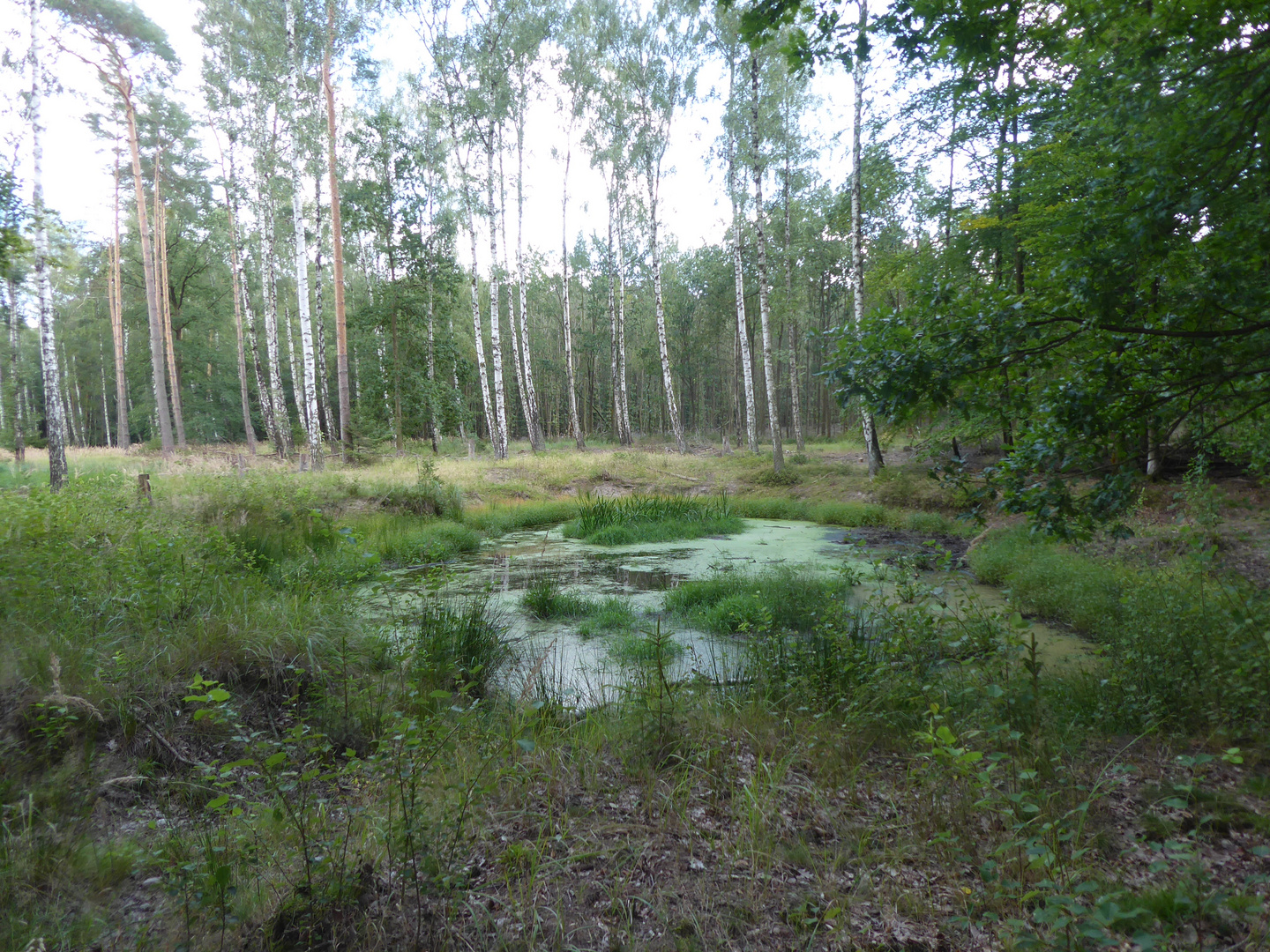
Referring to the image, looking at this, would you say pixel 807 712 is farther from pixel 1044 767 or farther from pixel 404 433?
pixel 404 433

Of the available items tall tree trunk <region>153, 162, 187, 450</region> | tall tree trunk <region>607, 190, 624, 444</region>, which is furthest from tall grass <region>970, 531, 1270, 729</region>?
tall tree trunk <region>153, 162, 187, 450</region>

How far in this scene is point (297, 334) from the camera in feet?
106

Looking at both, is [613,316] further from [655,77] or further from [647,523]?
[647,523]

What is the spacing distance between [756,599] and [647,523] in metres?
4.88

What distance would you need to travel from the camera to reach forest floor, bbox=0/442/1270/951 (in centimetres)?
184

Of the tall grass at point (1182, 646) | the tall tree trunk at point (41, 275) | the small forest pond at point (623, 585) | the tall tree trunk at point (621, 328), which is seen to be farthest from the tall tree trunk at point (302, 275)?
the tall grass at point (1182, 646)

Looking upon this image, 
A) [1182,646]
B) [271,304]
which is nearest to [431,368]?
[271,304]

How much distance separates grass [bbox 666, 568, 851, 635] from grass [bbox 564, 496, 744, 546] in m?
3.09

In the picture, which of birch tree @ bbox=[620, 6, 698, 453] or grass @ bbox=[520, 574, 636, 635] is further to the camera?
birch tree @ bbox=[620, 6, 698, 453]

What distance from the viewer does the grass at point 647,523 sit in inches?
398

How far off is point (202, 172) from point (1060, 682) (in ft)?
86.1

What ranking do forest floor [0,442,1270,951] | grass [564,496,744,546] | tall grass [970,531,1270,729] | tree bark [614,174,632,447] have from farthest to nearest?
tree bark [614,174,632,447], grass [564,496,744,546], tall grass [970,531,1270,729], forest floor [0,442,1270,951]

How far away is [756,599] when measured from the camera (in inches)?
227

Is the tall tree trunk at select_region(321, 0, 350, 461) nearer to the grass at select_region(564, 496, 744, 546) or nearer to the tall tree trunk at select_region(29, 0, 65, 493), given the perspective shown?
the tall tree trunk at select_region(29, 0, 65, 493)
